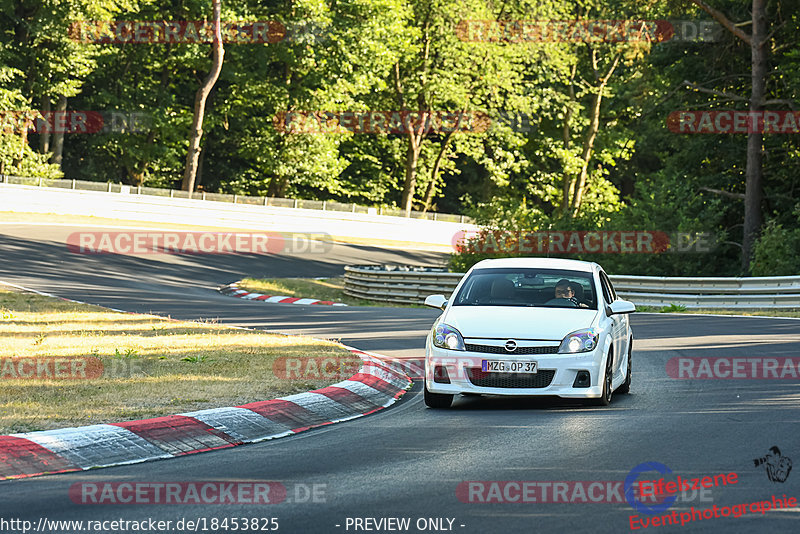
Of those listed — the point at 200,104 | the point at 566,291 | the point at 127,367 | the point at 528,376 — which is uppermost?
the point at 200,104

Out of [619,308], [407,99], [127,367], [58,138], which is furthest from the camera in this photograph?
[407,99]

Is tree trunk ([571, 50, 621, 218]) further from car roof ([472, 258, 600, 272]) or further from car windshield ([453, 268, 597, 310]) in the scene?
car windshield ([453, 268, 597, 310])

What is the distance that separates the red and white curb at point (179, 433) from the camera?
745cm

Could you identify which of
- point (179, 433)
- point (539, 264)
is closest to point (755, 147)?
point (539, 264)

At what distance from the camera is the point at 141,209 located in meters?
47.7

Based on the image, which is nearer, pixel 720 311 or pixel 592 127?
pixel 720 311

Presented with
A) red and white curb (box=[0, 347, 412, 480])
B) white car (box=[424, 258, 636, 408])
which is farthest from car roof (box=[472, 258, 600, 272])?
red and white curb (box=[0, 347, 412, 480])

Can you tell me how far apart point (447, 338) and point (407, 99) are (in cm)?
5546

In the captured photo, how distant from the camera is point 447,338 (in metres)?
10.6

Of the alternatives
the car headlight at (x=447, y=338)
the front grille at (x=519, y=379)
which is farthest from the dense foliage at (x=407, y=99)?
the front grille at (x=519, y=379)

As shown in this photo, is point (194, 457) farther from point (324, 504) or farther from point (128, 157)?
point (128, 157)

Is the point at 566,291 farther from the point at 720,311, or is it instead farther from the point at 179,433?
the point at 720,311

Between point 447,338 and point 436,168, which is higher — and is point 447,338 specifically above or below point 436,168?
below

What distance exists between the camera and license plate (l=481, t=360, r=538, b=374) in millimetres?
10250
